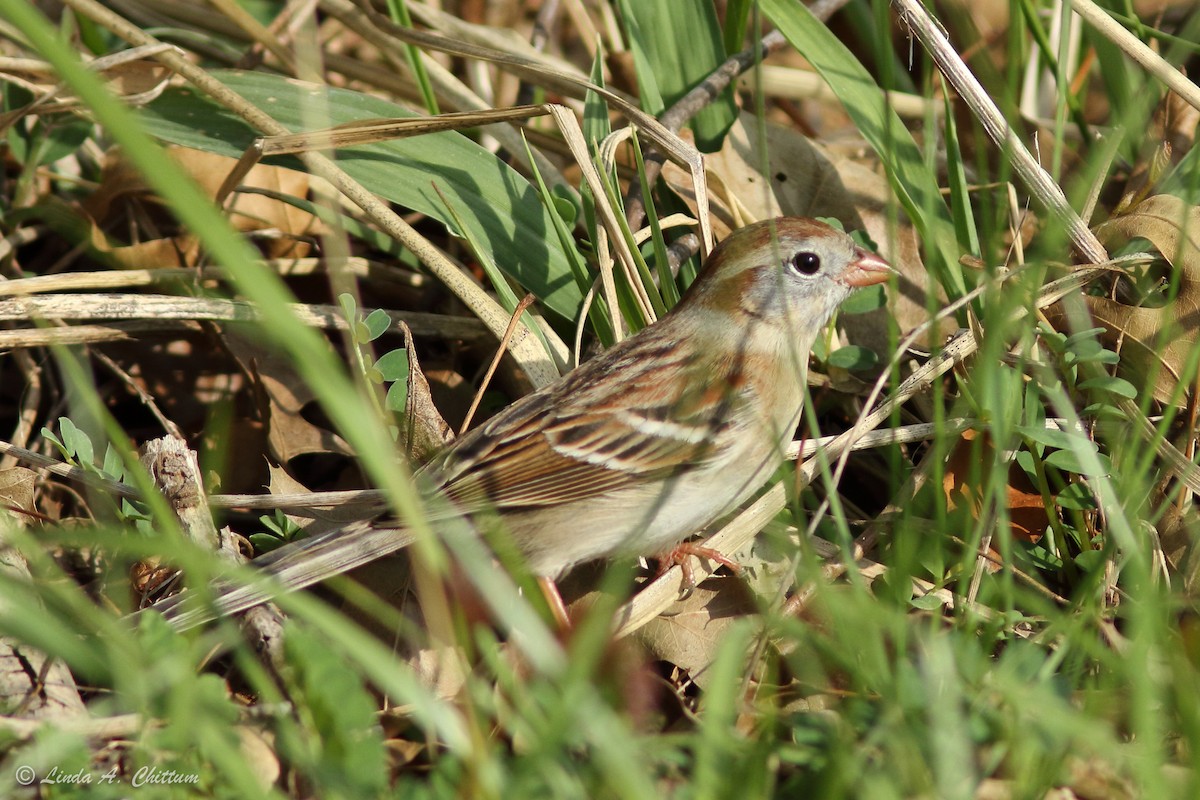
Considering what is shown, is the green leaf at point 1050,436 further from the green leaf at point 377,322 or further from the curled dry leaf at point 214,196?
the curled dry leaf at point 214,196

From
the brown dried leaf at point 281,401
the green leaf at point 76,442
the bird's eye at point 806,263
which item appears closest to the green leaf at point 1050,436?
the bird's eye at point 806,263

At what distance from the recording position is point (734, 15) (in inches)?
126

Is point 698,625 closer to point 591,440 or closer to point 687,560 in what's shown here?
point 687,560

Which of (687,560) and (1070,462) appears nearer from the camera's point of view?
(1070,462)

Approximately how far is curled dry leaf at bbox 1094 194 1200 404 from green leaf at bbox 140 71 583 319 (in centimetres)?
129

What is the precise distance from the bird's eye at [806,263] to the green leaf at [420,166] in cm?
56

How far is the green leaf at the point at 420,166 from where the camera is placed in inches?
117

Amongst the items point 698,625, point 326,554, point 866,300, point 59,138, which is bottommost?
point 698,625

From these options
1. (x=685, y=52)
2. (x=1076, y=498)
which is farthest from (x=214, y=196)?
(x=1076, y=498)

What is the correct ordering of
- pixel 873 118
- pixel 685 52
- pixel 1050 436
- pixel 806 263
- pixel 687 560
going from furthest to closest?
1. pixel 685 52
2. pixel 873 118
3. pixel 806 263
4. pixel 687 560
5. pixel 1050 436

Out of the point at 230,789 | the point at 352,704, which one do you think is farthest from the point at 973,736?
the point at 230,789

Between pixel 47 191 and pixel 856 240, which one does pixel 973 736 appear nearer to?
pixel 856 240

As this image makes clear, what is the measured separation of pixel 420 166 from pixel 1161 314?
1.84m

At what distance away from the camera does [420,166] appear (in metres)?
3.03
